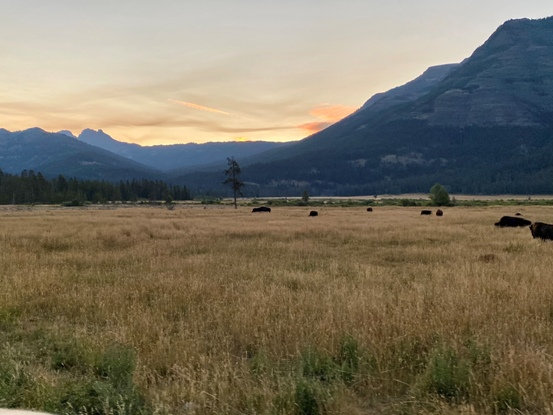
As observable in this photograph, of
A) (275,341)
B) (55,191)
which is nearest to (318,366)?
(275,341)

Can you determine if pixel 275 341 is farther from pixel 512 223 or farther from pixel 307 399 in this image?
pixel 512 223

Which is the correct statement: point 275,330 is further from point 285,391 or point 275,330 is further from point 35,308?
point 35,308

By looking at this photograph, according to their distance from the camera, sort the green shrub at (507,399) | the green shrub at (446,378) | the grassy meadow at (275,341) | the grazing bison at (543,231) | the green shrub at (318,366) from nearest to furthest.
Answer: the green shrub at (507,399), the grassy meadow at (275,341), the green shrub at (446,378), the green shrub at (318,366), the grazing bison at (543,231)

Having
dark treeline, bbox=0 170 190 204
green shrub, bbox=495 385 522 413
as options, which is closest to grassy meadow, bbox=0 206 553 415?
green shrub, bbox=495 385 522 413

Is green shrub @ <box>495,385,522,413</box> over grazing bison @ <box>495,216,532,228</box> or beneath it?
over

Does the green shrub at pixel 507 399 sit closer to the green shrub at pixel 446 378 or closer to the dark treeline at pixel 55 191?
the green shrub at pixel 446 378

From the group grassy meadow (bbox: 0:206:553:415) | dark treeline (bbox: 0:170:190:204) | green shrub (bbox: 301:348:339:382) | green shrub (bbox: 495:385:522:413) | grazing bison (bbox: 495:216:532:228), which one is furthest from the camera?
dark treeline (bbox: 0:170:190:204)

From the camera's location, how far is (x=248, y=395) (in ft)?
15.5

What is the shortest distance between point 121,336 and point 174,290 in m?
3.62

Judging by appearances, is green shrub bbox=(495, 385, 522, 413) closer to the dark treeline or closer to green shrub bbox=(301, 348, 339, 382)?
green shrub bbox=(301, 348, 339, 382)

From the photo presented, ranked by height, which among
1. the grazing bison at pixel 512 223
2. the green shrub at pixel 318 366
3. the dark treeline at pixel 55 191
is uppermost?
the dark treeline at pixel 55 191

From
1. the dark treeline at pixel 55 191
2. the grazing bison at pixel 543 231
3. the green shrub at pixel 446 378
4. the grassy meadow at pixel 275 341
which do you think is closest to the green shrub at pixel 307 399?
the grassy meadow at pixel 275 341

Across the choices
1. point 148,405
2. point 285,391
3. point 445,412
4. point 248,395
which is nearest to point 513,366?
point 445,412

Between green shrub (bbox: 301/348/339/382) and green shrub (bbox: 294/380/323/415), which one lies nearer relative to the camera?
green shrub (bbox: 294/380/323/415)
